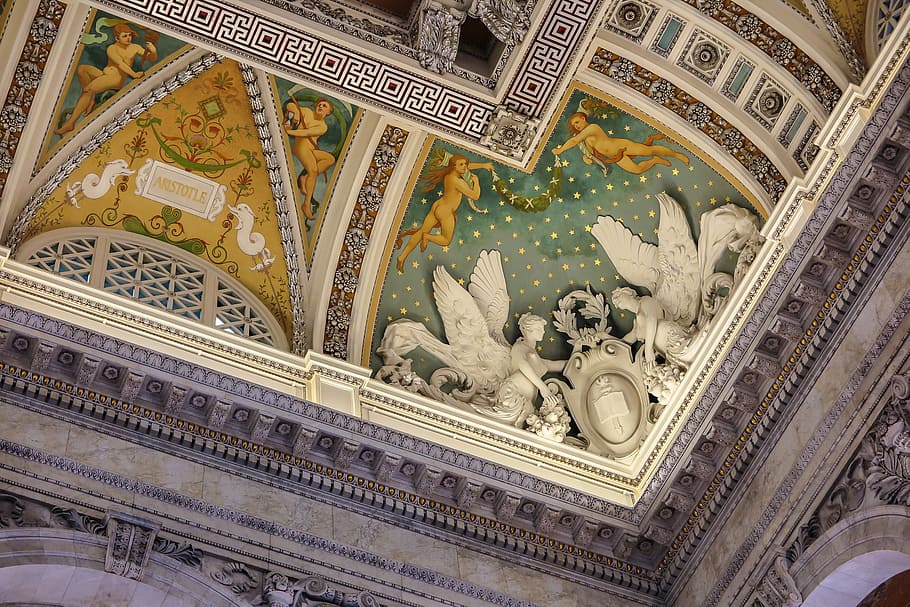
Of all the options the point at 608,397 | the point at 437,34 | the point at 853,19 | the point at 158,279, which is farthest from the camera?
the point at 608,397

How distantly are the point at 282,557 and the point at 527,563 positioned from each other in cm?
234

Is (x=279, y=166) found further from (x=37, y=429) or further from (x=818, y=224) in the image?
(x=818, y=224)

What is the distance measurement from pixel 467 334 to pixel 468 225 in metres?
1.13

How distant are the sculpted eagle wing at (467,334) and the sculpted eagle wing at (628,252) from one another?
1438mm

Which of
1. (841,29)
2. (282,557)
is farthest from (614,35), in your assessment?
(282,557)

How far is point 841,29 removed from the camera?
12727mm

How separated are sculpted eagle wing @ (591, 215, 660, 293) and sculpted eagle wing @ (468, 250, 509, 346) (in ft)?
3.49

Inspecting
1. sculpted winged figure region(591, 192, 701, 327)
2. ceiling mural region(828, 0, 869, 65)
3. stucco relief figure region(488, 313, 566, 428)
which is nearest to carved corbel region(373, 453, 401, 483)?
stucco relief figure region(488, 313, 566, 428)

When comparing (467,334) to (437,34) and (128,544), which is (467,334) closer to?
(437,34)

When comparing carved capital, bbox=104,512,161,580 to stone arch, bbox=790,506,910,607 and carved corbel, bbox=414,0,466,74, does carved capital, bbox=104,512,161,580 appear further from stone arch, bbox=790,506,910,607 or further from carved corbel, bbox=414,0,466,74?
stone arch, bbox=790,506,910,607

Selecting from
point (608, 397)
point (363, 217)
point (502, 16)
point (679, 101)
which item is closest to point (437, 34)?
point (502, 16)

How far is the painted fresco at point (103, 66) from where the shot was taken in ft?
44.1

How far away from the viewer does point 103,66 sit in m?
13.5

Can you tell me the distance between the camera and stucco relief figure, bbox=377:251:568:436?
14023mm
